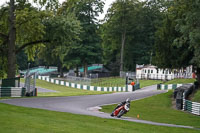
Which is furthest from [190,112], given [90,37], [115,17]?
[115,17]

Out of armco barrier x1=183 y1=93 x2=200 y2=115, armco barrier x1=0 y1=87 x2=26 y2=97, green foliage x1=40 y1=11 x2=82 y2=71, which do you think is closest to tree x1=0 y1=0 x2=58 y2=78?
green foliage x1=40 y1=11 x2=82 y2=71

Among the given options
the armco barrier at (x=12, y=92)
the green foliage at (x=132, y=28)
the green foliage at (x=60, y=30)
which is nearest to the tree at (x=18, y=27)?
the green foliage at (x=60, y=30)

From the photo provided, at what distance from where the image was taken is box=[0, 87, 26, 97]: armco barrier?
28031 mm

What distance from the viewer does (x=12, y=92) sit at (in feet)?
93.6

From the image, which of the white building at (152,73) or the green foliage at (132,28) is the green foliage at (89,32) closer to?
the green foliage at (132,28)

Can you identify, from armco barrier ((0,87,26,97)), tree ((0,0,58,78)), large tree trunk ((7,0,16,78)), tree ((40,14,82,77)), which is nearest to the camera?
armco barrier ((0,87,26,97))

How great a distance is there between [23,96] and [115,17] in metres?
50.7

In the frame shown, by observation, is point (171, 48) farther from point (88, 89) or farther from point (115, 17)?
point (115, 17)

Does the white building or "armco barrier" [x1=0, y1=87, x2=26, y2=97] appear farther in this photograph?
the white building

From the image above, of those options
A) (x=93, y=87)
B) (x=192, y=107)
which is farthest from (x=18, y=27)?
(x=93, y=87)

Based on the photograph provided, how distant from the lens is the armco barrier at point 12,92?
2803 cm

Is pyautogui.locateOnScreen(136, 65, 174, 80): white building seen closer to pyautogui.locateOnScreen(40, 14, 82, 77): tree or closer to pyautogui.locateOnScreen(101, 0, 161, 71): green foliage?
pyautogui.locateOnScreen(101, 0, 161, 71): green foliage

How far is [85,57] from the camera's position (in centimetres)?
7138

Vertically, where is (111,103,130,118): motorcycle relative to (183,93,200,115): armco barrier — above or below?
above
